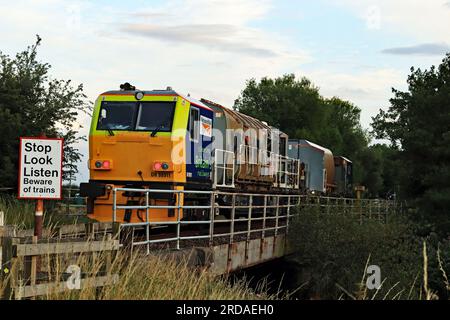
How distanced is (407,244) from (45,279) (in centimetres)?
1617

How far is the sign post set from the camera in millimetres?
9133

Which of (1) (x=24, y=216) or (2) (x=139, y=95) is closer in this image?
(1) (x=24, y=216)

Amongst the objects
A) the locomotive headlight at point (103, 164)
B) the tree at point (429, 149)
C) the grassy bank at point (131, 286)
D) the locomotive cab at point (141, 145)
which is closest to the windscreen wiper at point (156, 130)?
the locomotive cab at point (141, 145)

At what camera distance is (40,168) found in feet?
30.2

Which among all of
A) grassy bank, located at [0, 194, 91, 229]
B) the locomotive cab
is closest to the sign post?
grassy bank, located at [0, 194, 91, 229]

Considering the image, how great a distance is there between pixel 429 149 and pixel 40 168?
19.9 metres

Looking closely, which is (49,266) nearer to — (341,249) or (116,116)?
(116,116)

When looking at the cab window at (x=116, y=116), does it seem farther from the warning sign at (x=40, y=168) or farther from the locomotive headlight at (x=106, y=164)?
the warning sign at (x=40, y=168)

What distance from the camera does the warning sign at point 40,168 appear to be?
30.0 ft

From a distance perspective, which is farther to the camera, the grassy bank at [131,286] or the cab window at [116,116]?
the cab window at [116,116]

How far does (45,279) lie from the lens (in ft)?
27.3

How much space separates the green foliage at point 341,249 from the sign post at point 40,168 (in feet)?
38.8

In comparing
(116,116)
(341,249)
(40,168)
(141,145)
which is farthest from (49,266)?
(341,249)
